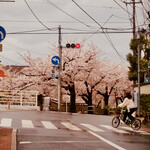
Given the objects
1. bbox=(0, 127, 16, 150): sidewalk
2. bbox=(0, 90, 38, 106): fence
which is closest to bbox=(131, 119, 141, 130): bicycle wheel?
bbox=(0, 127, 16, 150): sidewalk

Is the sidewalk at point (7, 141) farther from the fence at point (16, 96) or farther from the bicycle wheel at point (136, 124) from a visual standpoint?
the fence at point (16, 96)

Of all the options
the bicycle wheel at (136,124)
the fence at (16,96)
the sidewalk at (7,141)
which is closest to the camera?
the sidewalk at (7,141)

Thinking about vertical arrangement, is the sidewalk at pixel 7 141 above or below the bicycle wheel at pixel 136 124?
below

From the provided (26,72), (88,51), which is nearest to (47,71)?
(26,72)

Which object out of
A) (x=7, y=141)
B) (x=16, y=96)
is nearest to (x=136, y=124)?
(x=7, y=141)

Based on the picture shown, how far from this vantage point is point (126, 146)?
1045 centimetres

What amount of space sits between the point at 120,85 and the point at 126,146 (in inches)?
1649

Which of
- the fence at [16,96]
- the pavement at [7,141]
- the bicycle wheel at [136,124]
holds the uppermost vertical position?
the fence at [16,96]

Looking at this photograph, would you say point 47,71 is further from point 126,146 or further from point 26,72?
point 126,146

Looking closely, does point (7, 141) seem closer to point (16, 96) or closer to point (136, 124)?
point (136, 124)

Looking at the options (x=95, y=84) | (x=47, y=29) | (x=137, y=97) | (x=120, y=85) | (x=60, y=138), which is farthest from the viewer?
(x=120, y=85)

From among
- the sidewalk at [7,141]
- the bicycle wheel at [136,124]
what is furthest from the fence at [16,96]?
the sidewalk at [7,141]

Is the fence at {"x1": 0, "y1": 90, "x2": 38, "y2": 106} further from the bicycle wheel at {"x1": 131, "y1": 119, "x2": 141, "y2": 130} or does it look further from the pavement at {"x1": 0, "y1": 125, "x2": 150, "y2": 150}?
the pavement at {"x1": 0, "y1": 125, "x2": 150, "y2": 150}

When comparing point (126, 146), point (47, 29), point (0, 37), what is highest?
point (47, 29)
